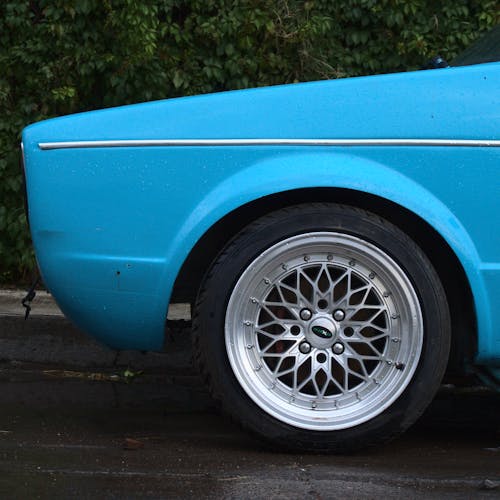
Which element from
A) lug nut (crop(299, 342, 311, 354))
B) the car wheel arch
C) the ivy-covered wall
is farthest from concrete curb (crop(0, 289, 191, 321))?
lug nut (crop(299, 342, 311, 354))

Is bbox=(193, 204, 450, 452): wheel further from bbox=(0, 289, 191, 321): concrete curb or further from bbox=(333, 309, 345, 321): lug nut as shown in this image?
bbox=(0, 289, 191, 321): concrete curb

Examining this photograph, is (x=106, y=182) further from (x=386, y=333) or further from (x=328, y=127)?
(x=386, y=333)

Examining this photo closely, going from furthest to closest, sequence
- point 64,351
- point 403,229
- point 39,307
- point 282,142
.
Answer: point 39,307 < point 64,351 < point 403,229 < point 282,142

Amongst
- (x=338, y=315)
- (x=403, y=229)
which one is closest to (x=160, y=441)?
(x=338, y=315)

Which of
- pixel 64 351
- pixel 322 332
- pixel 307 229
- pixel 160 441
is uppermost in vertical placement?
pixel 307 229

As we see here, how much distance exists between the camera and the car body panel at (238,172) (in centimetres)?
367

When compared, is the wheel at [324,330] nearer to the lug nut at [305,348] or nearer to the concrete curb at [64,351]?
the lug nut at [305,348]

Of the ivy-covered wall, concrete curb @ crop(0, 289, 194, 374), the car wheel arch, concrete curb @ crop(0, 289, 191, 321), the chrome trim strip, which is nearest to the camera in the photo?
the chrome trim strip

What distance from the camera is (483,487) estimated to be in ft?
11.0

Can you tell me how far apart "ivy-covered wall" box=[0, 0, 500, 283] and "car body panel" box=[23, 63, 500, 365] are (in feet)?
9.34

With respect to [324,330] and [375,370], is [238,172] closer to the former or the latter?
[324,330]

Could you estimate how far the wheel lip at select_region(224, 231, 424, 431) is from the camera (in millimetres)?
3717

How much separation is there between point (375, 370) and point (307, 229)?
0.50 m

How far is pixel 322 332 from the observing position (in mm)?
3744
